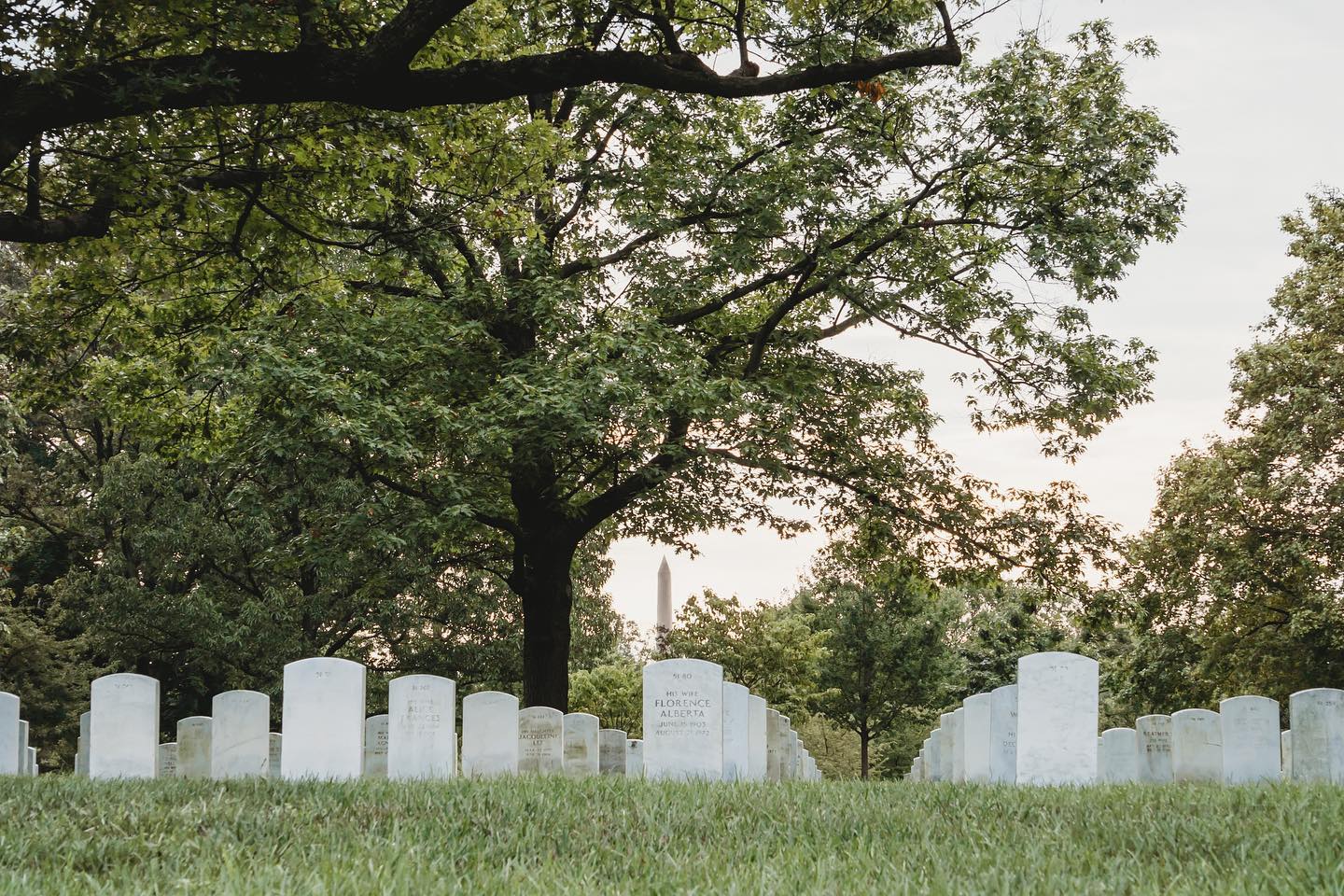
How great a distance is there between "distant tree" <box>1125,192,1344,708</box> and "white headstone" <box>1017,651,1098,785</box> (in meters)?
11.6

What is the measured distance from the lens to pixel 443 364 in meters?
16.4

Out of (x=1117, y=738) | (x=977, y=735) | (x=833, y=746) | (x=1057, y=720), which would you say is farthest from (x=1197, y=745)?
(x=833, y=746)

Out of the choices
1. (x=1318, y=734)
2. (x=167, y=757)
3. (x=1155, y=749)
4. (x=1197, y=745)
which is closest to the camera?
(x=1318, y=734)

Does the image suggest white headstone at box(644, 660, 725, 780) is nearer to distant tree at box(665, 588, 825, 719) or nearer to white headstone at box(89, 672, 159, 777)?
white headstone at box(89, 672, 159, 777)

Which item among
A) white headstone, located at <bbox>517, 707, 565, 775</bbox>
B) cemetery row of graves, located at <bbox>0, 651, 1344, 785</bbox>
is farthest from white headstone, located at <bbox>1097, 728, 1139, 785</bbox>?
white headstone, located at <bbox>517, 707, 565, 775</bbox>

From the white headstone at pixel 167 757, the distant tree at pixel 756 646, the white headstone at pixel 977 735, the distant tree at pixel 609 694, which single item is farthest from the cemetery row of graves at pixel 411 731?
the distant tree at pixel 756 646

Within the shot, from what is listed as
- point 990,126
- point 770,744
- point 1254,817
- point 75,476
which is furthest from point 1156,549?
point 75,476

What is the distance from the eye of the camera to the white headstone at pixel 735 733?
12.6m

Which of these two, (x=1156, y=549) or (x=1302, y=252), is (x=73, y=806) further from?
(x=1302, y=252)

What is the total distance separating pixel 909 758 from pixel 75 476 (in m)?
32.4

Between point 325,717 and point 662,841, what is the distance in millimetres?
6877

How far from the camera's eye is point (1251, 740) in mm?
13375

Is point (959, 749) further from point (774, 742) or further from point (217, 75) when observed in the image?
point (217, 75)

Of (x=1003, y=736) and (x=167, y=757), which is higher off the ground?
(x=1003, y=736)
